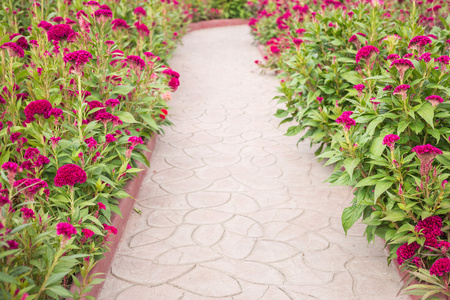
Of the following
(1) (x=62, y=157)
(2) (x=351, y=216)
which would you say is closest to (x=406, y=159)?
(2) (x=351, y=216)

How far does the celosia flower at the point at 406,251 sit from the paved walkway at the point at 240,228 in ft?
1.16

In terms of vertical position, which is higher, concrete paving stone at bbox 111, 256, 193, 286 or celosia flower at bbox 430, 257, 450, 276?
celosia flower at bbox 430, 257, 450, 276

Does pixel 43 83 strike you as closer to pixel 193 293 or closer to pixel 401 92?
pixel 193 293

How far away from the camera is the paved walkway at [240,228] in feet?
9.61

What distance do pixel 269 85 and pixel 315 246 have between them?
4.65 m

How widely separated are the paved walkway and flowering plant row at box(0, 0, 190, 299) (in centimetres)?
40

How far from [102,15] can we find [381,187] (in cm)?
256

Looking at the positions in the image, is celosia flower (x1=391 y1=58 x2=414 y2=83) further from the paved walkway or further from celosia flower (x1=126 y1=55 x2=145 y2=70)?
celosia flower (x1=126 y1=55 x2=145 y2=70)

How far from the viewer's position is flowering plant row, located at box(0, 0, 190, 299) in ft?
6.94

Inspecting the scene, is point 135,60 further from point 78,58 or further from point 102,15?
point 78,58

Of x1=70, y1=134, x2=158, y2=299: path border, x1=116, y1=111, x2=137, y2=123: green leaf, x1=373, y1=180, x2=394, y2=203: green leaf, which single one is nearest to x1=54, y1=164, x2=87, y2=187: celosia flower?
x1=70, y1=134, x2=158, y2=299: path border

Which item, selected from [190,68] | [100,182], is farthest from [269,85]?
[100,182]

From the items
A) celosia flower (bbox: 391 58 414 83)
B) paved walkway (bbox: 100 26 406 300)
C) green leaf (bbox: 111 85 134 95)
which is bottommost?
paved walkway (bbox: 100 26 406 300)

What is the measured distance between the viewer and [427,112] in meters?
2.80
